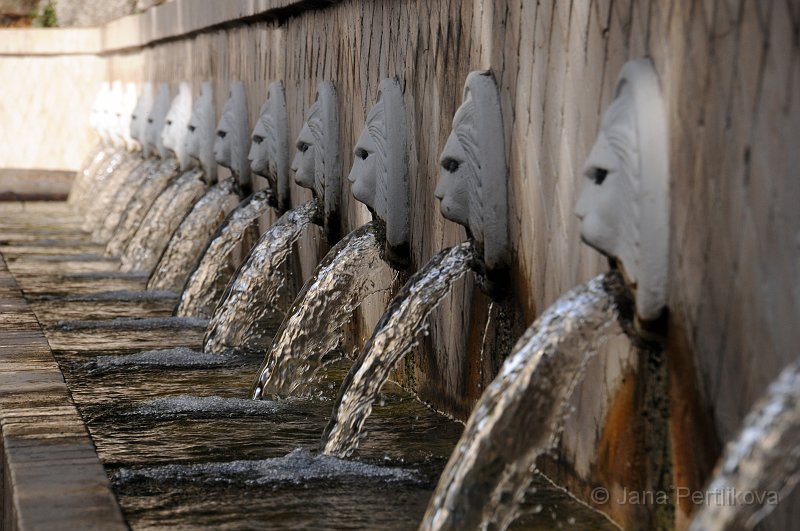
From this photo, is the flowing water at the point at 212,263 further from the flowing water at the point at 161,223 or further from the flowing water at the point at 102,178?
the flowing water at the point at 102,178

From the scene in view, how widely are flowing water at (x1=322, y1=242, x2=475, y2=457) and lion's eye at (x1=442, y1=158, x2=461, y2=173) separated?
0.26 m

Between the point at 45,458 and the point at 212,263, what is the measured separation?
3672 mm

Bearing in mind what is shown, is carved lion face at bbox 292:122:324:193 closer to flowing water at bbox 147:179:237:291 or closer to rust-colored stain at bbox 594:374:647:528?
flowing water at bbox 147:179:237:291

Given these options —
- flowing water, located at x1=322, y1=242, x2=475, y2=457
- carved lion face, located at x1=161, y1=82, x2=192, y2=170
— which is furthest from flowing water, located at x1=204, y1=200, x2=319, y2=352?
carved lion face, located at x1=161, y1=82, x2=192, y2=170

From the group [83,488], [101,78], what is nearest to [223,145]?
[83,488]

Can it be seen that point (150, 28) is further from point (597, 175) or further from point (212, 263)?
point (597, 175)

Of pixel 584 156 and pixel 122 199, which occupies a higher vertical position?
pixel 584 156

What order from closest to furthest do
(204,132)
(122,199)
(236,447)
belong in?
(236,447), (204,132), (122,199)

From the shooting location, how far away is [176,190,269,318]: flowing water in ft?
24.6

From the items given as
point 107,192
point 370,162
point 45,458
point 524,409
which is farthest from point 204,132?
point 524,409

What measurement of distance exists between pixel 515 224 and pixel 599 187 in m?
1.05

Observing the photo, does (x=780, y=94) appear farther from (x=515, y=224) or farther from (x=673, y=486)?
(x=515, y=224)

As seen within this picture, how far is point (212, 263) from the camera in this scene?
24.8ft

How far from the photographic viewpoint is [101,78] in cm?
1722
